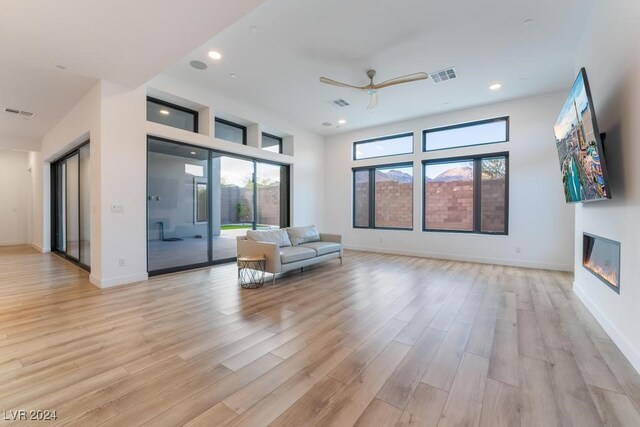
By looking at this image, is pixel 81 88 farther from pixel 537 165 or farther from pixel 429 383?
pixel 537 165

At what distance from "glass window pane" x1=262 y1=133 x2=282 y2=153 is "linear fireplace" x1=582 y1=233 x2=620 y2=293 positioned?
6291 millimetres

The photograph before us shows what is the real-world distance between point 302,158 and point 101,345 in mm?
6152

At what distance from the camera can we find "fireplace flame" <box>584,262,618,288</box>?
104 inches

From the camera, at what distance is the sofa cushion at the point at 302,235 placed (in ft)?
18.5

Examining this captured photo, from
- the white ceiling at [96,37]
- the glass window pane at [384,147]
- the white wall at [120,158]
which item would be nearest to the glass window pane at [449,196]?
the glass window pane at [384,147]

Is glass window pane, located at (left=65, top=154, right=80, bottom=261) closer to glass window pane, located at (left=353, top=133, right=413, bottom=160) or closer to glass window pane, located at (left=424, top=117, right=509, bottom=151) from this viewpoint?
glass window pane, located at (left=353, top=133, right=413, bottom=160)

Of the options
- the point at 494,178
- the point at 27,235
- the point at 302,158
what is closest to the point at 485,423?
the point at 494,178

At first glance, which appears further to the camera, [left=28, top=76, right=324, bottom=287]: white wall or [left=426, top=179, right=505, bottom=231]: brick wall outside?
[left=426, top=179, right=505, bottom=231]: brick wall outside

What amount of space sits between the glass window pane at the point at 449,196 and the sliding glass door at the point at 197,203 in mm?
4230

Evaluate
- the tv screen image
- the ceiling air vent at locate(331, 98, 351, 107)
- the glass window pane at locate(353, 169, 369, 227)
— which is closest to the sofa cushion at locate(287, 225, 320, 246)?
the glass window pane at locate(353, 169, 369, 227)

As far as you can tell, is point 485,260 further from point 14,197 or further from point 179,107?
point 14,197

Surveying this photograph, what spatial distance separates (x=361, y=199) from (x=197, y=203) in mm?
4554

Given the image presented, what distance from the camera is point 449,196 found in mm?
6551

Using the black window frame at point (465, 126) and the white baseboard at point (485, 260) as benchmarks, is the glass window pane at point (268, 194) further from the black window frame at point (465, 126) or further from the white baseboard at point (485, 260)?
the black window frame at point (465, 126)
